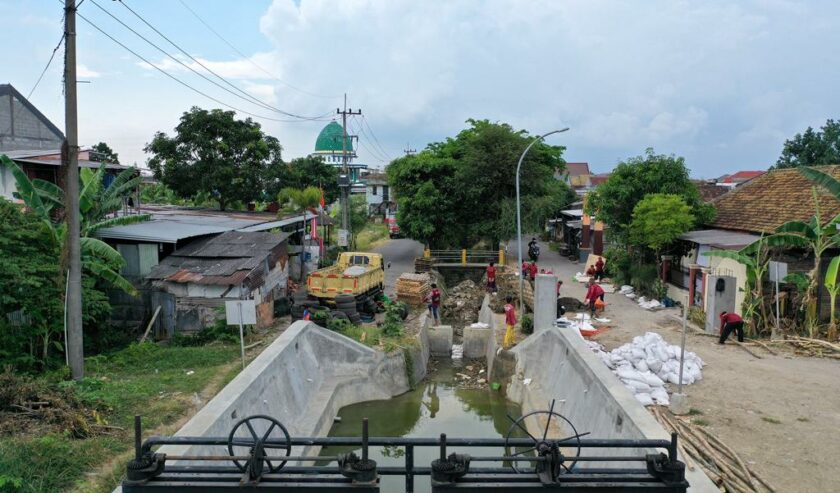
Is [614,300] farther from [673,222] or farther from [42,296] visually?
[42,296]

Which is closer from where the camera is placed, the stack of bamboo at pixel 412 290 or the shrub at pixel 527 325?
the shrub at pixel 527 325

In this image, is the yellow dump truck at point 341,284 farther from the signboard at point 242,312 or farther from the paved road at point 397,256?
the signboard at point 242,312

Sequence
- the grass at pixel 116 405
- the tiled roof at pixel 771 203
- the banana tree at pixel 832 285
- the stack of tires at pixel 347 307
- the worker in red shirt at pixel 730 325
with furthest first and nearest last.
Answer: the stack of tires at pixel 347 307 < the tiled roof at pixel 771 203 < the worker in red shirt at pixel 730 325 < the banana tree at pixel 832 285 < the grass at pixel 116 405

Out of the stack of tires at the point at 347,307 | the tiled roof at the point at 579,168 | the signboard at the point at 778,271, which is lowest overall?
the stack of tires at the point at 347,307

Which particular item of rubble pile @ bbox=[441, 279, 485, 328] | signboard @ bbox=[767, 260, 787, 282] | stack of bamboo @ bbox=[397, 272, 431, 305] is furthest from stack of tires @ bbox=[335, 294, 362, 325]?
signboard @ bbox=[767, 260, 787, 282]

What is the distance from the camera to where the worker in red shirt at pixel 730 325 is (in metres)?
15.4

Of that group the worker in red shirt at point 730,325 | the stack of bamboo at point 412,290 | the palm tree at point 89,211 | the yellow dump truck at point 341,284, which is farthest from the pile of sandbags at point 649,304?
the palm tree at point 89,211

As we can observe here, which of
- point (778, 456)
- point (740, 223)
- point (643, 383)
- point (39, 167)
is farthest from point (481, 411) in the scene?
point (39, 167)

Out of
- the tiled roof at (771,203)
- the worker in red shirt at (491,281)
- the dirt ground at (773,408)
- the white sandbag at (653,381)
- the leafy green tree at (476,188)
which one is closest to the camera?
the dirt ground at (773,408)

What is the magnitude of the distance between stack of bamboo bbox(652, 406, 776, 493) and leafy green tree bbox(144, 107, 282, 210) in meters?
25.1

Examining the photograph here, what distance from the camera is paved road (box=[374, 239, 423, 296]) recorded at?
1141 inches

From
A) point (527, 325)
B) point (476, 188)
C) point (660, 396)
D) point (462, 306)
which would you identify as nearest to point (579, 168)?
point (476, 188)

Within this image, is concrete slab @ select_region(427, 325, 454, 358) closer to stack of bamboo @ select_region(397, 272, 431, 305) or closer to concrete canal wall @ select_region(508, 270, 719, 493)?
stack of bamboo @ select_region(397, 272, 431, 305)

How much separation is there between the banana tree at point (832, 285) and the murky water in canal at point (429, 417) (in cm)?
848
